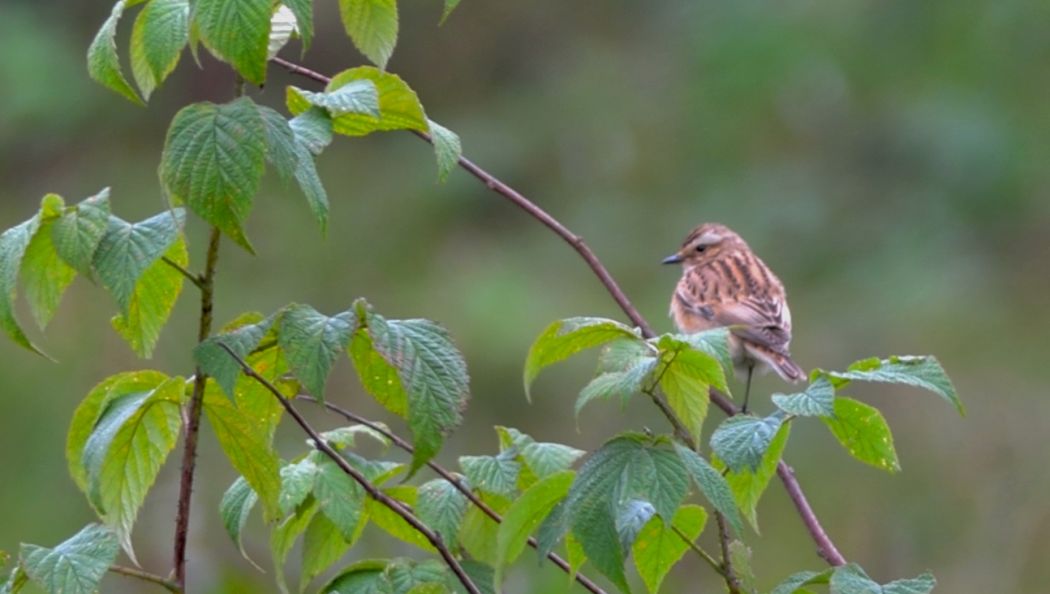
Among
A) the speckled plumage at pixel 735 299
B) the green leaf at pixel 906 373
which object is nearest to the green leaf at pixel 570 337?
the green leaf at pixel 906 373

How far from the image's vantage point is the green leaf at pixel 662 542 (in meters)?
1.73

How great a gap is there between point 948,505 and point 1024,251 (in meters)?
3.38

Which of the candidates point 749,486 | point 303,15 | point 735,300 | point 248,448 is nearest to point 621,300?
point 749,486

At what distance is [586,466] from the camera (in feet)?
5.16

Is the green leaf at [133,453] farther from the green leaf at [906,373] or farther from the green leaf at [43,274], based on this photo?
the green leaf at [906,373]

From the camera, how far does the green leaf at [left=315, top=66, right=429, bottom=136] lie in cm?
165

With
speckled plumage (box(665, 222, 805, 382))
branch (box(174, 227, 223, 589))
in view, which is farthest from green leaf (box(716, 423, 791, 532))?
speckled plumage (box(665, 222, 805, 382))

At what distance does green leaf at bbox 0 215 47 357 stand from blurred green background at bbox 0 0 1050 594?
600 centimetres

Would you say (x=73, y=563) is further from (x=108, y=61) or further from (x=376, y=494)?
(x=108, y=61)

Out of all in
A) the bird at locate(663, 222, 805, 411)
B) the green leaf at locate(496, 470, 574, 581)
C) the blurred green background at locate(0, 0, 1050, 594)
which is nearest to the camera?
the green leaf at locate(496, 470, 574, 581)

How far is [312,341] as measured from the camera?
1542mm

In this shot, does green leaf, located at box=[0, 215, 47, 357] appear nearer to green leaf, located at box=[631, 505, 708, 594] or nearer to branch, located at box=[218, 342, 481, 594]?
branch, located at box=[218, 342, 481, 594]

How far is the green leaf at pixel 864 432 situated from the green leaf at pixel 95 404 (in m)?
0.69

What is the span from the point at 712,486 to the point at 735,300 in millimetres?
4002
